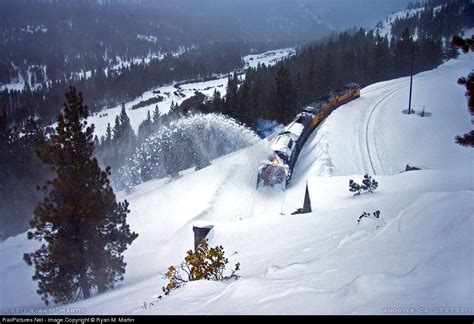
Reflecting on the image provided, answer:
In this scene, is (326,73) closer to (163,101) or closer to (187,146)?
(187,146)

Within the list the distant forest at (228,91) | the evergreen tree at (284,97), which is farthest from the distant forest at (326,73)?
the distant forest at (228,91)

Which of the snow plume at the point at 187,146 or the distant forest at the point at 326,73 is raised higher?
the distant forest at the point at 326,73

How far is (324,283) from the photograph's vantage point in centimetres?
644

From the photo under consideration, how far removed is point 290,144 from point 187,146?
16698 millimetres

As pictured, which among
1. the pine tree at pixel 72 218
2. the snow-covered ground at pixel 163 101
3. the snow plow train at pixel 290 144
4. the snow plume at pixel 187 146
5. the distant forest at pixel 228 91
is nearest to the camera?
the pine tree at pixel 72 218

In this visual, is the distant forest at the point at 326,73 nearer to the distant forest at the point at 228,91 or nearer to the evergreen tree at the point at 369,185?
the distant forest at the point at 228,91

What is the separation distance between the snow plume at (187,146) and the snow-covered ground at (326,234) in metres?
8.56

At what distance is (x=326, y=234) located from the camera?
1081 centimetres

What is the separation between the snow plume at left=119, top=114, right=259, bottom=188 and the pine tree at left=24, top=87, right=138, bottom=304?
22.7 m

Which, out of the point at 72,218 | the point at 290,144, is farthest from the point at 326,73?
the point at 72,218

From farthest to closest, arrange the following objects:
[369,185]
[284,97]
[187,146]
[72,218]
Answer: [284,97], [187,146], [369,185], [72,218]

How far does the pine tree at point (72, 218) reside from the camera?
45.3 ft

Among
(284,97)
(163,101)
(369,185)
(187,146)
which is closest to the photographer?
(369,185)

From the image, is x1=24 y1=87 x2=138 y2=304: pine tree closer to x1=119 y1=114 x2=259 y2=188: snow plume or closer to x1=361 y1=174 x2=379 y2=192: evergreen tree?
x1=361 y1=174 x2=379 y2=192: evergreen tree
